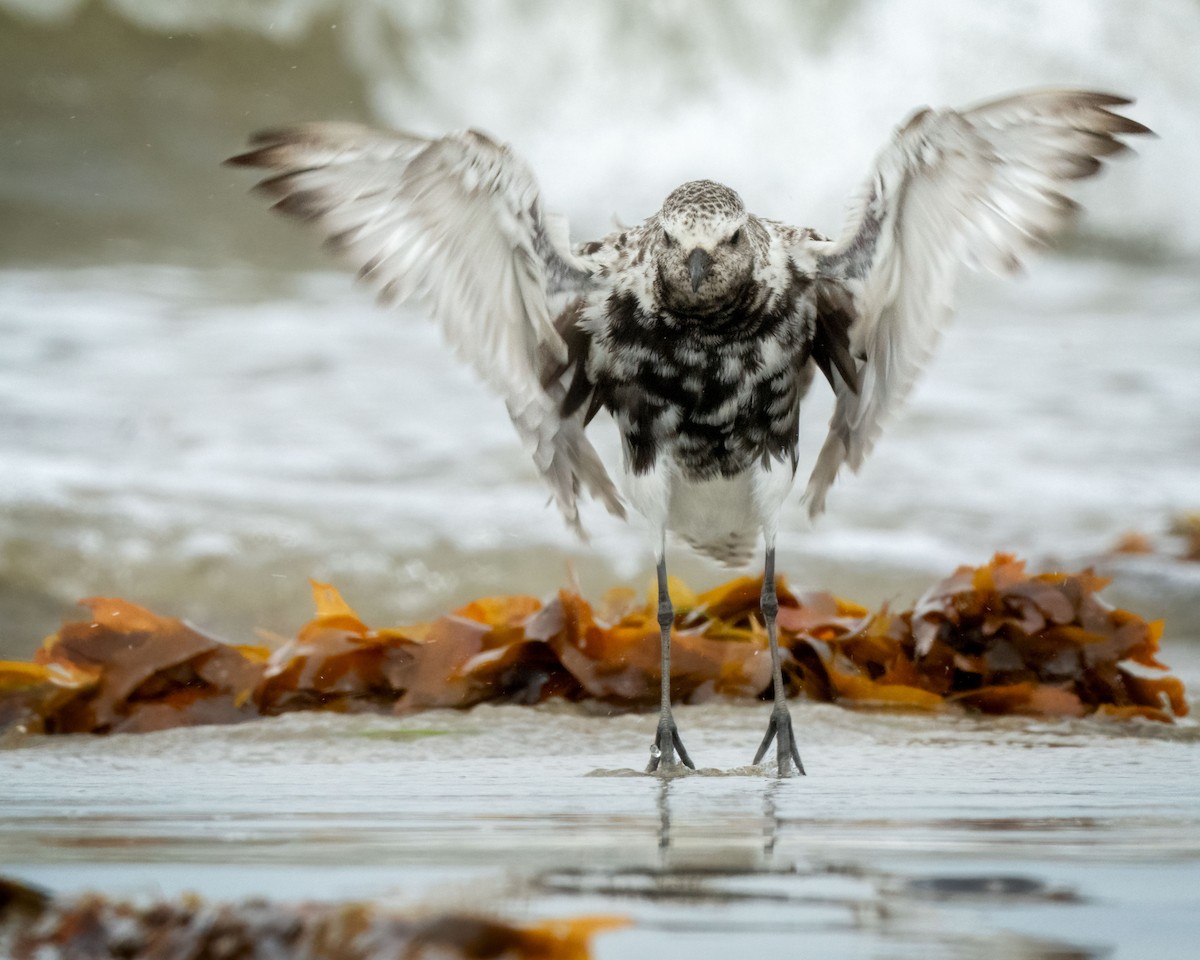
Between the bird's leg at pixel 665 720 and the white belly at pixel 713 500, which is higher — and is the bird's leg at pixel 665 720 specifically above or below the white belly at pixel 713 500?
below

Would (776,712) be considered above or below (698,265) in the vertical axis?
below

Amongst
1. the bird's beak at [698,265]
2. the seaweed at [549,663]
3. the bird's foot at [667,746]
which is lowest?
the bird's foot at [667,746]

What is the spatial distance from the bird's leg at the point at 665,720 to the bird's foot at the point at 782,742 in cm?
16

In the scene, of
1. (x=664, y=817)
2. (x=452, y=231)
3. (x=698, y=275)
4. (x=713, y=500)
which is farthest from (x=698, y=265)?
(x=664, y=817)

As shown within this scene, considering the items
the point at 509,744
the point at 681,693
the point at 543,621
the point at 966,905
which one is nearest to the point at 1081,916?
the point at 966,905

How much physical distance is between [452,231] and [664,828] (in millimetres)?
1661

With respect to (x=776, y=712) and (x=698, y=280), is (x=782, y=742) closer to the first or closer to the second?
(x=776, y=712)

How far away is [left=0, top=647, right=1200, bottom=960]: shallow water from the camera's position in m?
1.30

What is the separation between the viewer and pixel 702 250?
3137 millimetres

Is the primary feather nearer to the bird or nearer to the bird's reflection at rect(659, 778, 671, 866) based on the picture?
the bird

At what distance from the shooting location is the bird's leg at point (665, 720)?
2828 millimetres

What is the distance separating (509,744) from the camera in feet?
9.60

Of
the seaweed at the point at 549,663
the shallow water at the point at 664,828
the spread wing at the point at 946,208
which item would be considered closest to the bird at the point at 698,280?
the spread wing at the point at 946,208

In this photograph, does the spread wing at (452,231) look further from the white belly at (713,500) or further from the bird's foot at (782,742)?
the bird's foot at (782,742)
